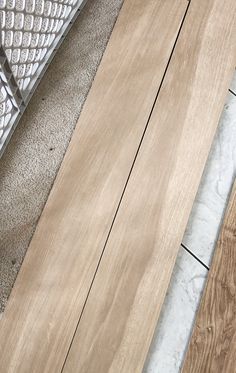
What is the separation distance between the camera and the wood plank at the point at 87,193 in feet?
2.66

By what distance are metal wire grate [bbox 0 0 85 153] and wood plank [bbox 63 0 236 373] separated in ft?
0.85

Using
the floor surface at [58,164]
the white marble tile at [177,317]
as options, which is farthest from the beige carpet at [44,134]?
the white marble tile at [177,317]

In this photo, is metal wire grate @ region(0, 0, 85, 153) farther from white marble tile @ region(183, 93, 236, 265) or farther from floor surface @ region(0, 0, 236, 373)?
white marble tile @ region(183, 93, 236, 265)

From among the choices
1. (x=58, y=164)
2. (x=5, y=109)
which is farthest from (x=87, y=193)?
(x=5, y=109)

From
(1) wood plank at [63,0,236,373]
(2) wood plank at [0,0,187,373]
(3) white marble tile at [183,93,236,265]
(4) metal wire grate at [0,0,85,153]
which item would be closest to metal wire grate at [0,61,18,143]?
(4) metal wire grate at [0,0,85,153]

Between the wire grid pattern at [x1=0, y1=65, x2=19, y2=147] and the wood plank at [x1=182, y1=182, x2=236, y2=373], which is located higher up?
the wire grid pattern at [x1=0, y1=65, x2=19, y2=147]

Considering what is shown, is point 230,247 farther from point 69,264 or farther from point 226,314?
point 69,264

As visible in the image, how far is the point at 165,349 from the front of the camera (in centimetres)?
83

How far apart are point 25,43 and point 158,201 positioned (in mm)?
410

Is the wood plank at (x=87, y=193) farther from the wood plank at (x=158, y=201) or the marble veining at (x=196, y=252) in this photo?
the marble veining at (x=196, y=252)

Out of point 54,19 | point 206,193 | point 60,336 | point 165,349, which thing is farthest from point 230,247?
point 54,19

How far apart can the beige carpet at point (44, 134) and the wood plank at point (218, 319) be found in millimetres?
364

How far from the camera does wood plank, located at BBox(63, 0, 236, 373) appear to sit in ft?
2.67

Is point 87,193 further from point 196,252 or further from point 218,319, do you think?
point 218,319
